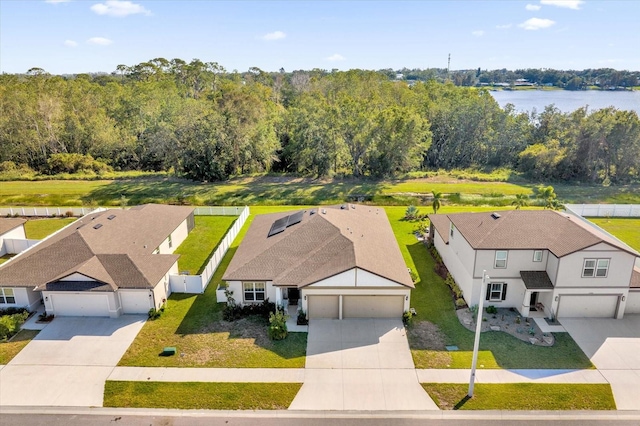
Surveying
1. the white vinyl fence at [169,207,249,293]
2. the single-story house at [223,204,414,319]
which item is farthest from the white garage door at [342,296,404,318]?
the white vinyl fence at [169,207,249,293]

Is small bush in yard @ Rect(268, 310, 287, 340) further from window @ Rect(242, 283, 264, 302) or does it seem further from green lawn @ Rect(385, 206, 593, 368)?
green lawn @ Rect(385, 206, 593, 368)

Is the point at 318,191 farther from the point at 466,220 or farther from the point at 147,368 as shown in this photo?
the point at 147,368

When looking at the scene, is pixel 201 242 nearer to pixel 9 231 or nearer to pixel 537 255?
pixel 9 231

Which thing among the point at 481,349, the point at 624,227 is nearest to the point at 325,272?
the point at 481,349

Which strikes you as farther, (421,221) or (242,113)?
(242,113)

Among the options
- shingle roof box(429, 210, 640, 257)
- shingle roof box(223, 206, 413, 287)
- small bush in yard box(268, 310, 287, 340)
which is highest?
shingle roof box(429, 210, 640, 257)

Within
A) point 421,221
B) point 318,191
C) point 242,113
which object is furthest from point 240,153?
point 421,221

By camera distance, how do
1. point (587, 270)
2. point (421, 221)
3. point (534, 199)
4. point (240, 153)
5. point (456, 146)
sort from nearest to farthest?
1. point (587, 270)
2. point (421, 221)
3. point (534, 199)
4. point (240, 153)
5. point (456, 146)
